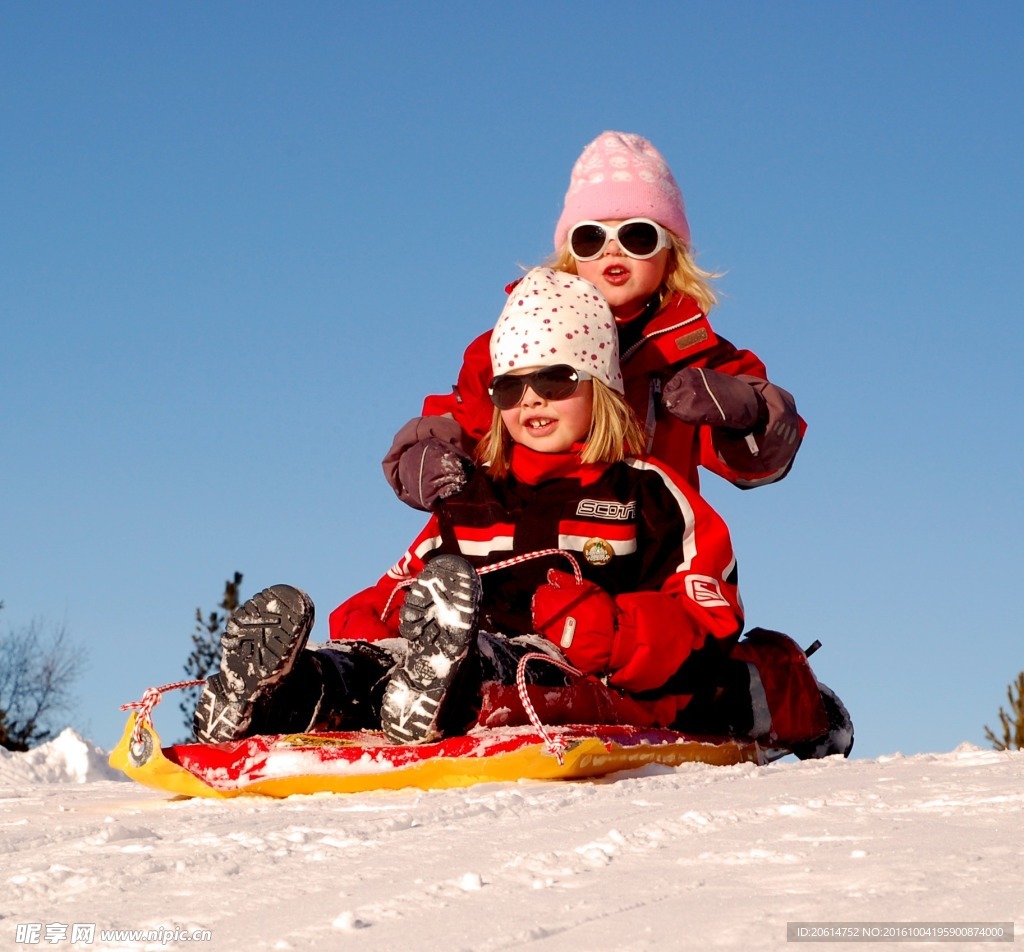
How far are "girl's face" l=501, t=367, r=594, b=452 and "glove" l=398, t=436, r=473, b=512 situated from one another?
0.22 meters

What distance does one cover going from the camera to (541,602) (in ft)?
12.7

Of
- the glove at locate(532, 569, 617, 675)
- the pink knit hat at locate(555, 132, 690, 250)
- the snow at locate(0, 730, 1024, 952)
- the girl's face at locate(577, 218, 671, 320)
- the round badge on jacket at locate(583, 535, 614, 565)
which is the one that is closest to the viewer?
the snow at locate(0, 730, 1024, 952)

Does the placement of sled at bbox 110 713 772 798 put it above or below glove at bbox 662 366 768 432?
below

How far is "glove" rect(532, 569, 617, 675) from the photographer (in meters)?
3.83

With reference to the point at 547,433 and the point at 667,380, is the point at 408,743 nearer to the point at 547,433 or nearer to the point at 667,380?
the point at 547,433

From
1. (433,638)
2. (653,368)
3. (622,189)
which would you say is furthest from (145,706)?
(622,189)

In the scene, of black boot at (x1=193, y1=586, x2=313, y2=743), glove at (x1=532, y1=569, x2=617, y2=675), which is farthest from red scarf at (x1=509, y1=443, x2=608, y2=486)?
black boot at (x1=193, y1=586, x2=313, y2=743)

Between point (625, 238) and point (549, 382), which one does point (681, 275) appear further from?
point (549, 382)

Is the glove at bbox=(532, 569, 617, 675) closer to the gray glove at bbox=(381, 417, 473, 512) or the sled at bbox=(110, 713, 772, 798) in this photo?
the sled at bbox=(110, 713, 772, 798)

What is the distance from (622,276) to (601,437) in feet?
3.24

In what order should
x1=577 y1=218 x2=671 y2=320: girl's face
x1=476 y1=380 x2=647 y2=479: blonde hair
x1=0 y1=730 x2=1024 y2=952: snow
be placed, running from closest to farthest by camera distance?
x1=0 y1=730 x2=1024 y2=952: snow
x1=476 y1=380 x2=647 y2=479: blonde hair
x1=577 y1=218 x2=671 y2=320: girl's face

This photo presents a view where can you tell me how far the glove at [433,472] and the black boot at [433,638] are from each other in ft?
2.96

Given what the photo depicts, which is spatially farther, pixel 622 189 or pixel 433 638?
pixel 622 189

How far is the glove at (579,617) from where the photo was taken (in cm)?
383
